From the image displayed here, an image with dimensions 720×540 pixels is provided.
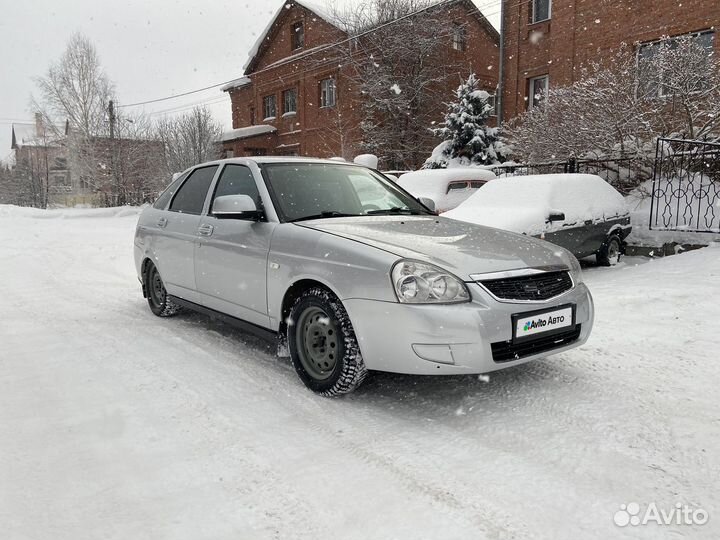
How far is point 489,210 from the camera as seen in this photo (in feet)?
26.1

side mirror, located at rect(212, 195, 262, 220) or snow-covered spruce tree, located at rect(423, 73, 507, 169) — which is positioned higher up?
snow-covered spruce tree, located at rect(423, 73, 507, 169)

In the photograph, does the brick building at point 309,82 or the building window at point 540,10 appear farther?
the brick building at point 309,82

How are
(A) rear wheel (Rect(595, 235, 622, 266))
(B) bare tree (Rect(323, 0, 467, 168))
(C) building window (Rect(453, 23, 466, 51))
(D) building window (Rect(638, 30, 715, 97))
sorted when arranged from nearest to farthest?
(A) rear wheel (Rect(595, 235, 622, 266)), (D) building window (Rect(638, 30, 715, 97)), (B) bare tree (Rect(323, 0, 467, 168)), (C) building window (Rect(453, 23, 466, 51))

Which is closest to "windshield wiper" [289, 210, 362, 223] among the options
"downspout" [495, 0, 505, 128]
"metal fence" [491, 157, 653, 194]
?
"metal fence" [491, 157, 653, 194]

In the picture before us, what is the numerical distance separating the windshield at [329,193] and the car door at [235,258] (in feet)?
0.63

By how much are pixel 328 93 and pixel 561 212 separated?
69.4 feet

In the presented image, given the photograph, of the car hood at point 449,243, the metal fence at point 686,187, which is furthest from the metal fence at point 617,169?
the car hood at point 449,243

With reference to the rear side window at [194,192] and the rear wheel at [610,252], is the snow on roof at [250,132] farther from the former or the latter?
the rear side window at [194,192]

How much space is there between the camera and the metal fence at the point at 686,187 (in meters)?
9.02

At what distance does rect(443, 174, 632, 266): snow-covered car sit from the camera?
733 centimetres

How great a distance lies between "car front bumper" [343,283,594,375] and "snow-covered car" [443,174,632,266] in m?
4.47

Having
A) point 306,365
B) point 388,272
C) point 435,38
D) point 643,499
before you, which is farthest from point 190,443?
point 435,38

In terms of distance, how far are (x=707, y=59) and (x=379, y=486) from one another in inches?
464

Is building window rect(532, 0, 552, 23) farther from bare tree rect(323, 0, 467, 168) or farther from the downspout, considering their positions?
bare tree rect(323, 0, 467, 168)
